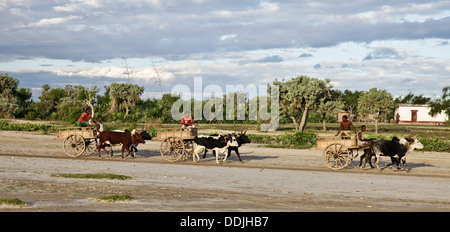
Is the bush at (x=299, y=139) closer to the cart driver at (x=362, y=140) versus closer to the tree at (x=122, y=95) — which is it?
the cart driver at (x=362, y=140)

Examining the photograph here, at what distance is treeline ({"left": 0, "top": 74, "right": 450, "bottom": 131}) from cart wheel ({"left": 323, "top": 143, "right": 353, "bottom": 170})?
91.1 ft

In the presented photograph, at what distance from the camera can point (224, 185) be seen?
1383cm

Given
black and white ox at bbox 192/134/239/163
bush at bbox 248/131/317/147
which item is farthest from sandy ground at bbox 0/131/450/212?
bush at bbox 248/131/317/147

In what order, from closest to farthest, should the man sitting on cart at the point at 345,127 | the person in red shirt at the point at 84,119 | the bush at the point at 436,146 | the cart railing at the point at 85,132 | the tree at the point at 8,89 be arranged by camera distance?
1. the man sitting on cart at the point at 345,127
2. the cart railing at the point at 85,132
3. the person in red shirt at the point at 84,119
4. the bush at the point at 436,146
5. the tree at the point at 8,89

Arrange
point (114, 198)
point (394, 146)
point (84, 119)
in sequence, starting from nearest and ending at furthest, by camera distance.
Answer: point (114, 198) < point (394, 146) < point (84, 119)

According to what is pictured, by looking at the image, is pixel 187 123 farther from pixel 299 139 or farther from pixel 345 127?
pixel 299 139

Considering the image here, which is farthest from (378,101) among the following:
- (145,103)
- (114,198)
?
(114,198)

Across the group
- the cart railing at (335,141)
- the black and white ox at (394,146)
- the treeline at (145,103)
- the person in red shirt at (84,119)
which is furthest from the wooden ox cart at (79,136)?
the treeline at (145,103)

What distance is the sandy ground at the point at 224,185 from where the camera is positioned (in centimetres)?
1042

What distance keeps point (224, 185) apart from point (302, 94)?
3412cm

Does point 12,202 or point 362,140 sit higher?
point 362,140

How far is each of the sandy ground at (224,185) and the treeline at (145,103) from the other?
81.5 ft
